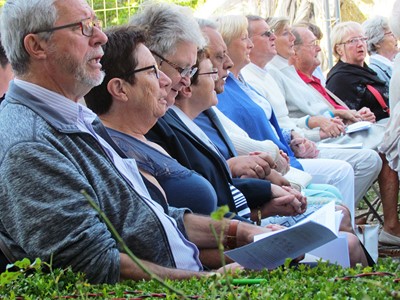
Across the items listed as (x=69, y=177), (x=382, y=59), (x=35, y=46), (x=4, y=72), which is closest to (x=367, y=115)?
(x=382, y=59)

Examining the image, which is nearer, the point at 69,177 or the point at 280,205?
the point at 69,177

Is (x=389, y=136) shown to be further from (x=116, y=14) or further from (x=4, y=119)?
(x=116, y=14)

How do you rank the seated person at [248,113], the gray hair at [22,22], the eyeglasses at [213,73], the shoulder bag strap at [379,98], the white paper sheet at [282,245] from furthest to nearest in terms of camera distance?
1. the shoulder bag strap at [379,98]
2. the seated person at [248,113]
3. the eyeglasses at [213,73]
4. the gray hair at [22,22]
5. the white paper sheet at [282,245]

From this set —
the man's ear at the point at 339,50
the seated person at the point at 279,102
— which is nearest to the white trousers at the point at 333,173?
the seated person at the point at 279,102

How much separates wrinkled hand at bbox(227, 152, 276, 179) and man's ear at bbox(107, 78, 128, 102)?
127 centimetres

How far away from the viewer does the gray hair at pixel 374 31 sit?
11.5 meters

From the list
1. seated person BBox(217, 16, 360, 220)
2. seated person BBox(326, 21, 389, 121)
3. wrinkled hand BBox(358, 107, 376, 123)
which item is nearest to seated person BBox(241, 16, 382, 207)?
seated person BBox(217, 16, 360, 220)

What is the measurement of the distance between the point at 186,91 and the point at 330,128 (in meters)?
3.64

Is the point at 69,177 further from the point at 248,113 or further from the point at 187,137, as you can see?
the point at 248,113

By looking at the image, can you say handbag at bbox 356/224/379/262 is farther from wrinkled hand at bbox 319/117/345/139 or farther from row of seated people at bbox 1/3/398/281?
wrinkled hand at bbox 319/117/345/139

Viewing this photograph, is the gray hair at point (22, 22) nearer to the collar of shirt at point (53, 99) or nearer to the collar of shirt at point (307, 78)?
the collar of shirt at point (53, 99)

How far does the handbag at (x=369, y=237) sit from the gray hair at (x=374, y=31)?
6.30 m

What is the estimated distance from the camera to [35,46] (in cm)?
380

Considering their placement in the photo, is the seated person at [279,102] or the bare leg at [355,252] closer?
the bare leg at [355,252]
